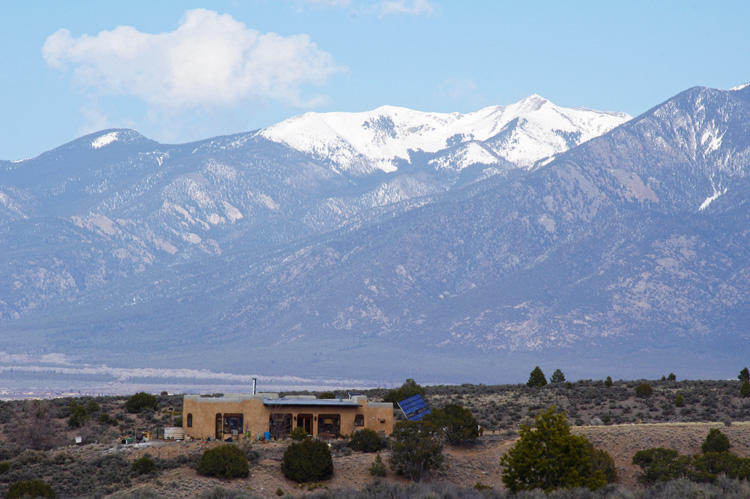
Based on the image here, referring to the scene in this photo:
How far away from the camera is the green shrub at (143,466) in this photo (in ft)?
159

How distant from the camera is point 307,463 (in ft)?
160

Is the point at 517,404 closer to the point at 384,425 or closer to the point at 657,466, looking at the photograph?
the point at 384,425

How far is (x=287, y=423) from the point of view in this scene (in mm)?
58438

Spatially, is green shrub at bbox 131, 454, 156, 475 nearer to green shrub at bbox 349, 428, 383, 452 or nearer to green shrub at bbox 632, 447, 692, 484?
green shrub at bbox 349, 428, 383, 452

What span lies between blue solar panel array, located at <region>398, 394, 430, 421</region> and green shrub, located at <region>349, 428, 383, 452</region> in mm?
4700

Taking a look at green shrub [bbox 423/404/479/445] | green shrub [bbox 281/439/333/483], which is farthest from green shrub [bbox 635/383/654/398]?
green shrub [bbox 281/439/333/483]

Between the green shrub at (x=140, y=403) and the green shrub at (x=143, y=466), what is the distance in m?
18.8

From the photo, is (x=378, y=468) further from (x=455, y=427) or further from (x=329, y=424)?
(x=329, y=424)

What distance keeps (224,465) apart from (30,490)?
8.53 meters

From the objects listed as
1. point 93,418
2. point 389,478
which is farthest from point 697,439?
point 93,418

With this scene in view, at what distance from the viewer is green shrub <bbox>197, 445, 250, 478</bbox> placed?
157ft

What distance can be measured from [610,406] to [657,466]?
1963 centimetres

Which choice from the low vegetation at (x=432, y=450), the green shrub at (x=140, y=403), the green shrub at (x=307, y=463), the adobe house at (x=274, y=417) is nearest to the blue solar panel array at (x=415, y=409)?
the adobe house at (x=274, y=417)

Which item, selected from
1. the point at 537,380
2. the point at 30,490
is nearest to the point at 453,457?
the point at 30,490
